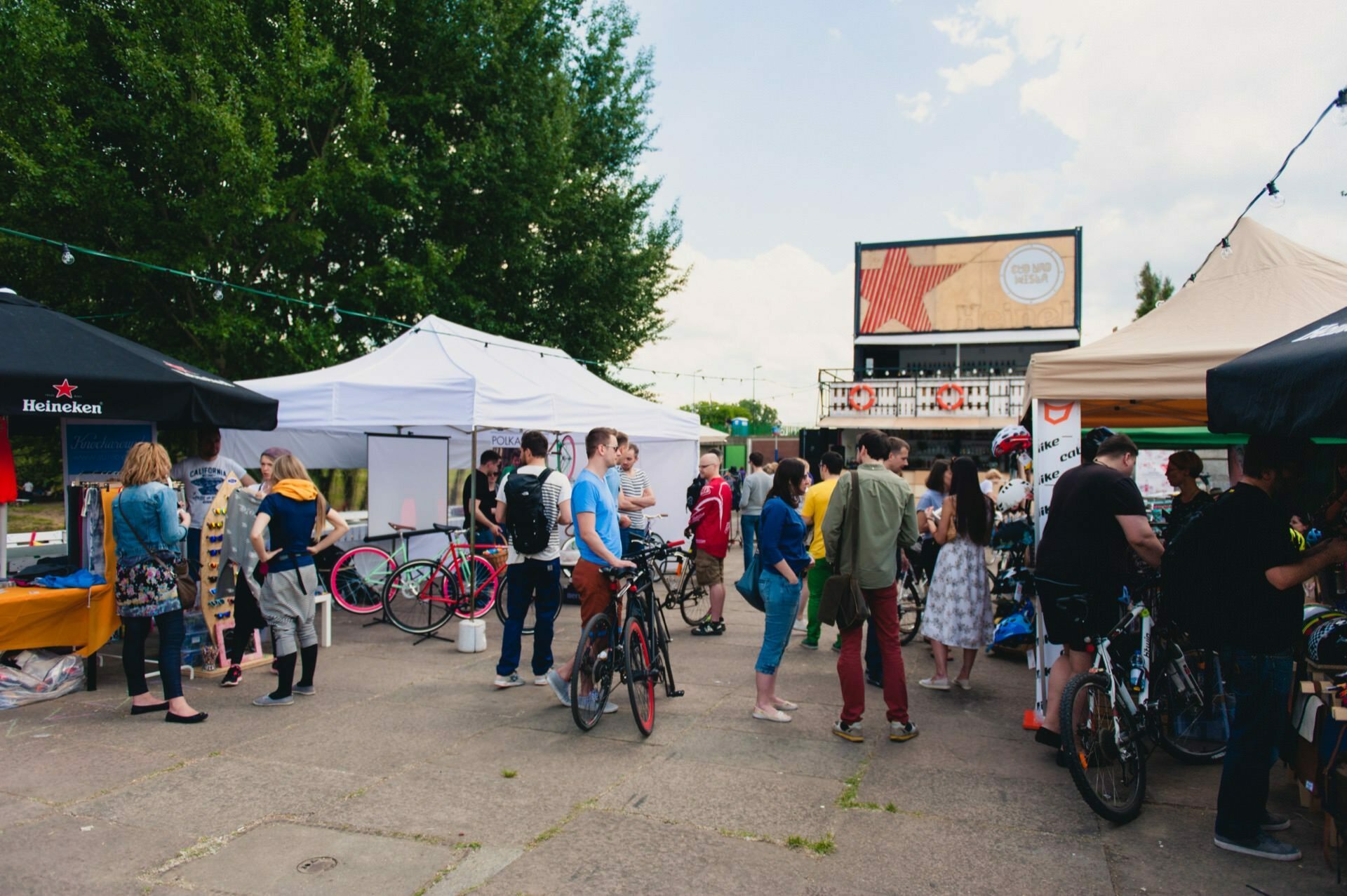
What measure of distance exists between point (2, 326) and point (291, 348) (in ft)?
22.4

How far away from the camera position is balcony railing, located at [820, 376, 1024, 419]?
2408 cm

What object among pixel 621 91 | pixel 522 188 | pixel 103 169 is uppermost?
pixel 621 91

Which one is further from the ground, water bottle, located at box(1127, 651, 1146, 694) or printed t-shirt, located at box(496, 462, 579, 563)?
printed t-shirt, located at box(496, 462, 579, 563)

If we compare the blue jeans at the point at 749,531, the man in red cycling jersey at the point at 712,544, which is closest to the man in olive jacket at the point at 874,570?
the man in red cycling jersey at the point at 712,544

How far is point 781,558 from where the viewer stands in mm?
5164

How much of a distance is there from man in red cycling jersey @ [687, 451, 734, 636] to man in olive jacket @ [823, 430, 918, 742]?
11.2ft

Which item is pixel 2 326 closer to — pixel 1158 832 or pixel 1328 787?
pixel 1158 832

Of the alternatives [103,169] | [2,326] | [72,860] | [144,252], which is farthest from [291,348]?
[72,860]

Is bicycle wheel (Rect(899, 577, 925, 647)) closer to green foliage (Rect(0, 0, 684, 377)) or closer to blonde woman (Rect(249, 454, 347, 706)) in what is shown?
blonde woman (Rect(249, 454, 347, 706))

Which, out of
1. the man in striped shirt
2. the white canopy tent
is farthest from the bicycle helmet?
the white canopy tent

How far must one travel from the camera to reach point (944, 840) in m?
3.78

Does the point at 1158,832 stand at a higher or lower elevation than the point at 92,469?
lower

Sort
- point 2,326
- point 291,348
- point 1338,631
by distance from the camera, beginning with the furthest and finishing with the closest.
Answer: point 291,348
point 2,326
point 1338,631

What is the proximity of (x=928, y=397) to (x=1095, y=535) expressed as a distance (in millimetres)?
20989
